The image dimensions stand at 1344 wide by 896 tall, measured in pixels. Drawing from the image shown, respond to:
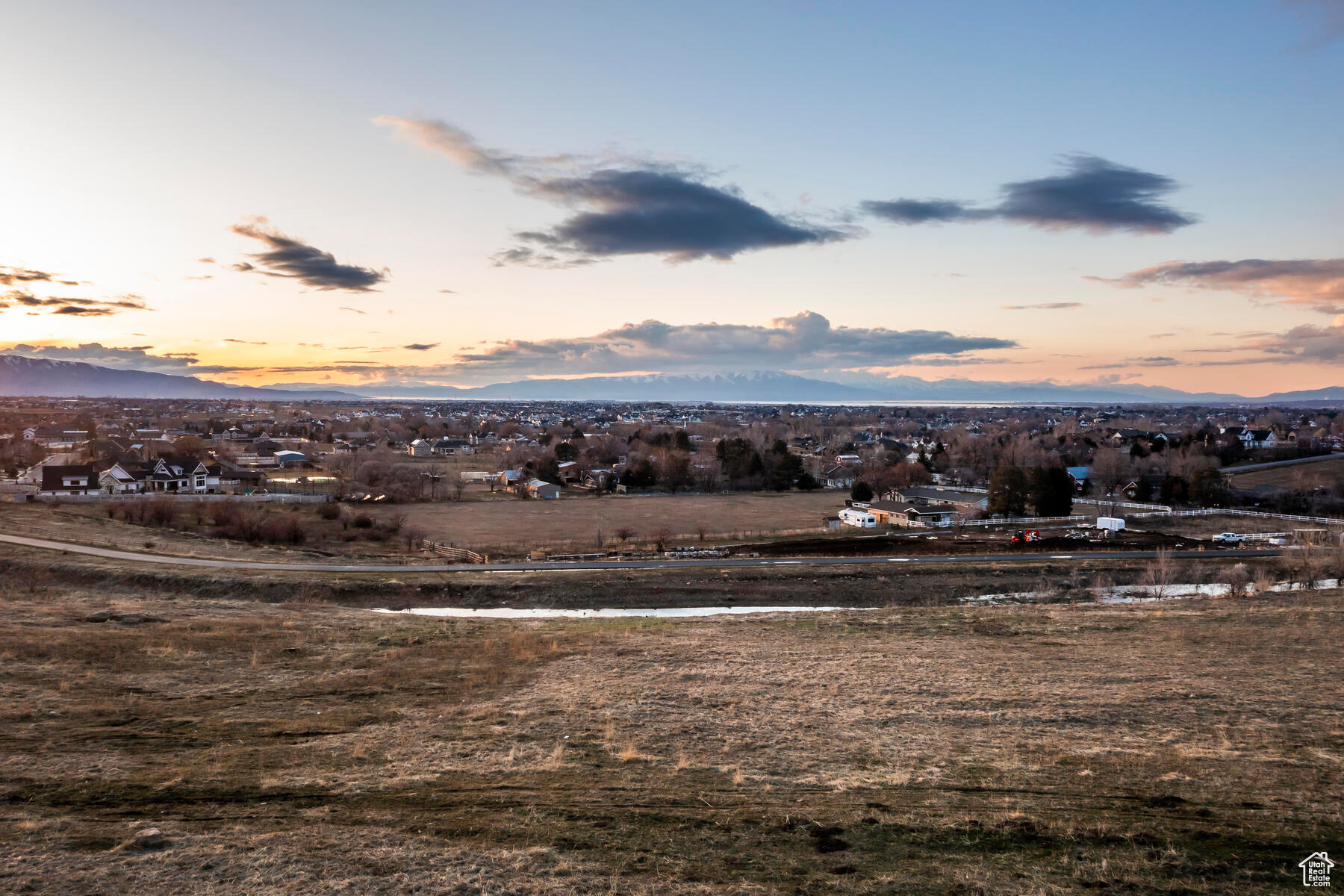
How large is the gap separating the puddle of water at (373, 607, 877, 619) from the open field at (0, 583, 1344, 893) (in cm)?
936

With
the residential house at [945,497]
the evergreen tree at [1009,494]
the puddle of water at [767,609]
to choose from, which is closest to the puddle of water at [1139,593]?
the puddle of water at [767,609]

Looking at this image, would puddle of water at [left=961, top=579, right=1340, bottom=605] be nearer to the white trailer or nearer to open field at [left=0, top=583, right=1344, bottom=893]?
open field at [left=0, top=583, right=1344, bottom=893]

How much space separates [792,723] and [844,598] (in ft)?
73.7

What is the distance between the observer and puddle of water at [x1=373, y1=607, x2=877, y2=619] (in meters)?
29.8

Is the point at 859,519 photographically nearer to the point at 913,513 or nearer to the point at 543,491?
the point at 913,513

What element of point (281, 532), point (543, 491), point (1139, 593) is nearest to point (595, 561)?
point (281, 532)

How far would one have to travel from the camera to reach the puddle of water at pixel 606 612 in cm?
2984

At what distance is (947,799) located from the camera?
9.69m

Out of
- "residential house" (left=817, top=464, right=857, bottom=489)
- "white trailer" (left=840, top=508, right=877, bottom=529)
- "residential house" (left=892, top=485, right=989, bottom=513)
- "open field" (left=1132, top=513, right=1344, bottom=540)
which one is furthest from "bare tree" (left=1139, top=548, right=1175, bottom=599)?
"residential house" (left=817, top=464, right=857, bottom=489)

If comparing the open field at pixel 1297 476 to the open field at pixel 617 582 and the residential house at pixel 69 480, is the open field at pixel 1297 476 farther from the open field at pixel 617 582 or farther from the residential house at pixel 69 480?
the residential house at pixel 69 480

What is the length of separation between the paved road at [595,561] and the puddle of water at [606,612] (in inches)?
254

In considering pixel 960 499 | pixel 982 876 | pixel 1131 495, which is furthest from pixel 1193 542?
pixel 982 876

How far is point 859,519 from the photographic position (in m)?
65.8

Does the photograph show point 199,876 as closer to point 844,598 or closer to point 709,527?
point 844,598
